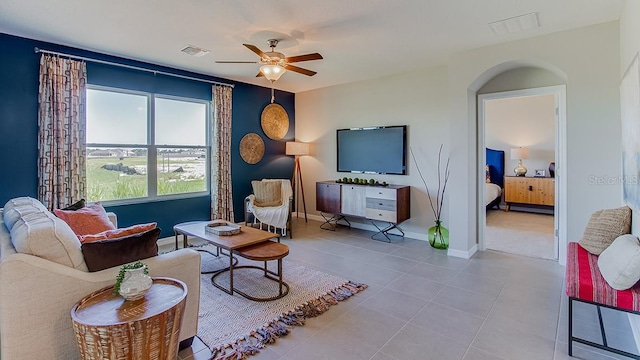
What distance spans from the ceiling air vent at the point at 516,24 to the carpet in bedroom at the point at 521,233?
273 cm

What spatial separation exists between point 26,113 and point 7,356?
3177 millimetres

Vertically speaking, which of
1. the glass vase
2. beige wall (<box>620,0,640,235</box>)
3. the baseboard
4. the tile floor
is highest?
beige wall (<box>620,0,640,235</box>)

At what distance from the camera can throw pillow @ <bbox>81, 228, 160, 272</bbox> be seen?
73.5 inches

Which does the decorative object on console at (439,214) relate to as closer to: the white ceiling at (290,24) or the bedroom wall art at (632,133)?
the white ceiling at (290,24)

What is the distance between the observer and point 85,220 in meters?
2.94

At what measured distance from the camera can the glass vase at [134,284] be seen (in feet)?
5.65

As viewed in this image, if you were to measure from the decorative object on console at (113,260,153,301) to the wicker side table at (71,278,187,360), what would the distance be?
0.12 ft

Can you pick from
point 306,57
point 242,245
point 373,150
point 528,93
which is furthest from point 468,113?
point 242,245

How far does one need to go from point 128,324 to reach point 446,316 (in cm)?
226

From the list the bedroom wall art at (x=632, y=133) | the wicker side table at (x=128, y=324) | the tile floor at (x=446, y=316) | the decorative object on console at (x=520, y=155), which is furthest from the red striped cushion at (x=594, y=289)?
the decorative object on console at (x=520, y=155)

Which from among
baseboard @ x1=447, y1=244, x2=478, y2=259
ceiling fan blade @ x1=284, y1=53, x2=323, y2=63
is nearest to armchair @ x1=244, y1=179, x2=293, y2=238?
baseboard @ x1=447, y1=244, x2=478, y2=259

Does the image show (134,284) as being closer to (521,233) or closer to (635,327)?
(635,327)

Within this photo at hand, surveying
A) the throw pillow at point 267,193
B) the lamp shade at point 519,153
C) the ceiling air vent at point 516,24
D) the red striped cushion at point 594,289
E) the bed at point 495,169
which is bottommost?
the red striped cushion at point 594,289

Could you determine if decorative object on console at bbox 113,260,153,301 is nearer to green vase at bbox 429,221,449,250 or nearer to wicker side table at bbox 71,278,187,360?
wicker side table at bbox 71,278,187,360
